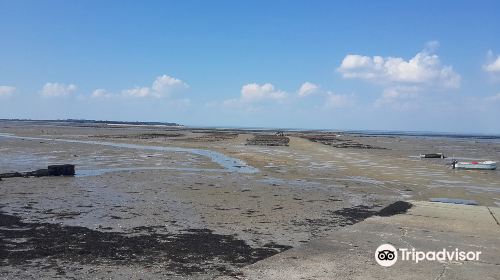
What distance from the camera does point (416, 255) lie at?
31.0 ft

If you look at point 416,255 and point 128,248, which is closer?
point 416,255

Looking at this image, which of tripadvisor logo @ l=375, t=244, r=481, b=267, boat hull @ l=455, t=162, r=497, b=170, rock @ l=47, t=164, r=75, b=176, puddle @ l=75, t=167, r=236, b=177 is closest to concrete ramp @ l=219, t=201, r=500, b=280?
tripadvisor logo @ l=375, t=244, r=481, b=267

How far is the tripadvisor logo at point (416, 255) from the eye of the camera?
919 centimetres

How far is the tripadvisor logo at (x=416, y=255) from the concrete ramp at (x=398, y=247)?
0.11 m

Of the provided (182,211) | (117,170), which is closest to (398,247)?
(182,211)

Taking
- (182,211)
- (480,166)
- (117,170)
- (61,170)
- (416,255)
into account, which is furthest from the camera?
(480,166)

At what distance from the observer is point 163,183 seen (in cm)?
2316

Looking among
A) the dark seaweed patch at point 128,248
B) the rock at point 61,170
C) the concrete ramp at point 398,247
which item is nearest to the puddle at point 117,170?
the rock at point 61,170

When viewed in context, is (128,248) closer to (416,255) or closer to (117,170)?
(416,255)

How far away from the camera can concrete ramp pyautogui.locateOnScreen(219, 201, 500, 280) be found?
8336 mm

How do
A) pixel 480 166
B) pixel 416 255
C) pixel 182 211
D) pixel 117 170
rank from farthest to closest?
pixel 480 166 → pixel 117 170 → pixel 182 211 → pixel 416 255

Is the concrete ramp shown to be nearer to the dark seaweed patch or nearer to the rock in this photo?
the dark seaweed patch

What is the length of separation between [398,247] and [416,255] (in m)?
0.70

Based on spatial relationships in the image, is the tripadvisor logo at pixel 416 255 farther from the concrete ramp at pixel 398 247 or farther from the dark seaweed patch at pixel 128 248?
the dark seaweed patch at pixel 128 248
